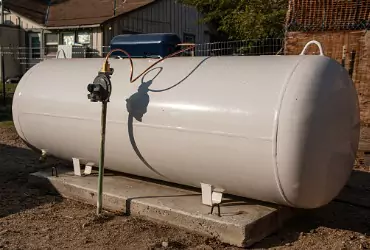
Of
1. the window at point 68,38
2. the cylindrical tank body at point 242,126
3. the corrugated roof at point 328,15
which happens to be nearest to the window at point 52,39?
the window at point 68,38

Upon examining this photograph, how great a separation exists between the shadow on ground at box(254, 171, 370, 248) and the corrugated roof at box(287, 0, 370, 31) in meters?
2.98

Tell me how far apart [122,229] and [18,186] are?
6.87 ft

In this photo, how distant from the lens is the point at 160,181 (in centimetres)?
512

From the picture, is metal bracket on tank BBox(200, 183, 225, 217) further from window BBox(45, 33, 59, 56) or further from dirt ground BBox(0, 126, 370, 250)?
window BBox(45, 33, 59, 56)

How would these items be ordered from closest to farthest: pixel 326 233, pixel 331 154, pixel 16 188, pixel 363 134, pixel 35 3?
pixel 331 154
pixel 326 233
pixel 16 188
pixel 363 134
pixel 35 3

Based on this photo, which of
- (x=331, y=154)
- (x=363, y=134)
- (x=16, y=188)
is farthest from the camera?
(x=363, y=134)

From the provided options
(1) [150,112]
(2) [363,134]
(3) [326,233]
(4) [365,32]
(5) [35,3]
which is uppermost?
(5) [35,3]

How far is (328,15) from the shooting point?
7652 mm

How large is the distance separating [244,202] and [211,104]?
1.07m

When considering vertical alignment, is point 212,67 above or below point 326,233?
above

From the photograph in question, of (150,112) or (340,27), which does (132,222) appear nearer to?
(150,112)

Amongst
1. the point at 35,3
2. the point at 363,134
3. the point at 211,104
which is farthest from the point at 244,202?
the point at 35,3

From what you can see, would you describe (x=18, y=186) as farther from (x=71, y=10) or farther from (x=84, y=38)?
(x=71, y=10)

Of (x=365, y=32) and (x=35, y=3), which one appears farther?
(x=35, y=3)
